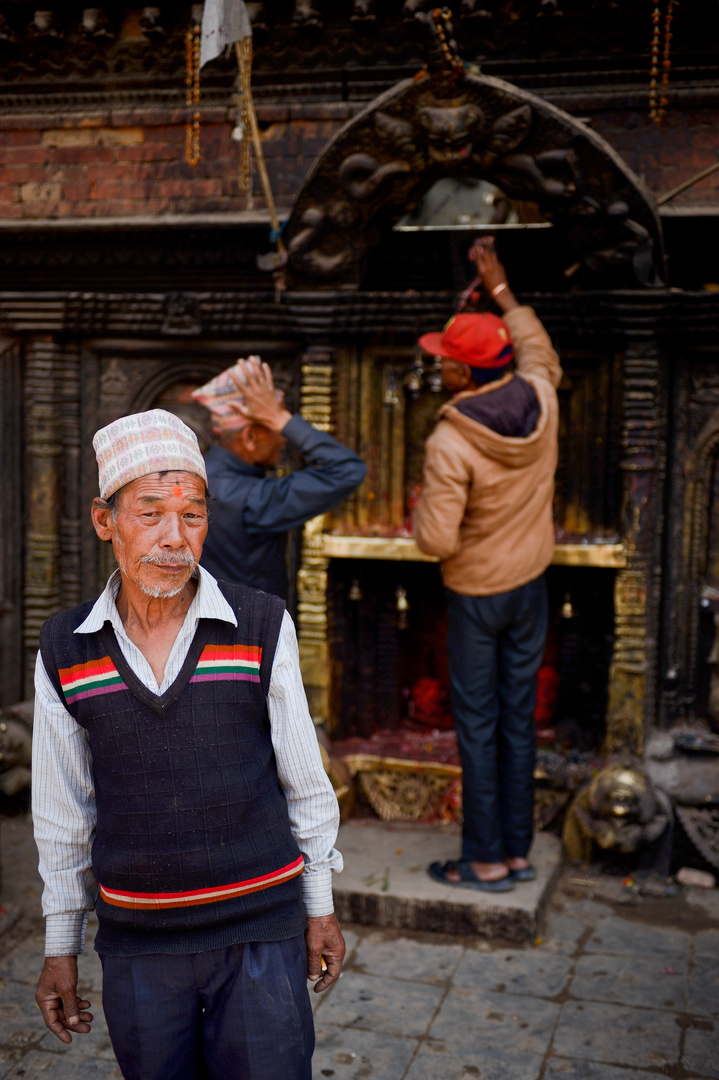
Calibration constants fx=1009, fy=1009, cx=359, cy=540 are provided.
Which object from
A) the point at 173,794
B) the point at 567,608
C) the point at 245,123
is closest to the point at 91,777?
the point at 173,794

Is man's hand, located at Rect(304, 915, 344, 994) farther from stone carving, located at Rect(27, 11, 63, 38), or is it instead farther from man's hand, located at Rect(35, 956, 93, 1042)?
stone carving, located at Rect(27, 11, 63, 38)

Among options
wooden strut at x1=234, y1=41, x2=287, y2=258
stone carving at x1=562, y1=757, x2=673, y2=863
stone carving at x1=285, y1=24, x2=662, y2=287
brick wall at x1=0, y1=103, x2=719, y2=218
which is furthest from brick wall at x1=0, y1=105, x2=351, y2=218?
stone carving at x1=562, y1=757, x2=673, y2=863

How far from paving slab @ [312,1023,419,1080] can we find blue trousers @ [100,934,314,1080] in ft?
4.05

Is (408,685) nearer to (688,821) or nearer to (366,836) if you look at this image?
(366,836)

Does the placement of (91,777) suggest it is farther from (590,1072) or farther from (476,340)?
(476,340)

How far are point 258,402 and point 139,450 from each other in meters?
1.91

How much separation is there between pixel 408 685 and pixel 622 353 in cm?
210

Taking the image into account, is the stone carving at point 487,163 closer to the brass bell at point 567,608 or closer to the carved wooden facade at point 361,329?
the carved wooden facade at point 361,329

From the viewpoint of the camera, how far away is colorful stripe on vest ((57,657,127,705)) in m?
2.17

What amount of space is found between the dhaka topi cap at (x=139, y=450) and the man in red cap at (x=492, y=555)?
6.59 feet

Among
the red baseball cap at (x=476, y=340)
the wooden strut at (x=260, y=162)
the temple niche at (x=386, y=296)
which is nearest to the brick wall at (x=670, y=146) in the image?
the temple niche at (x=386, y=296)

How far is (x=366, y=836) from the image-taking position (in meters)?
4.84

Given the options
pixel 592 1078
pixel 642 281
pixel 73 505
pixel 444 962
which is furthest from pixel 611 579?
pixel 73 505

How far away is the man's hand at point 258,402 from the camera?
4.12 meters
